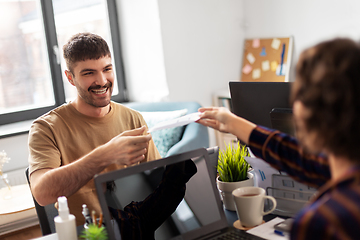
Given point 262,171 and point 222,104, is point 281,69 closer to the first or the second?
point 222,104

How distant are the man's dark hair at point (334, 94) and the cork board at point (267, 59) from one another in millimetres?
2838

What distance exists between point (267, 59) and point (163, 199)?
2681 mm

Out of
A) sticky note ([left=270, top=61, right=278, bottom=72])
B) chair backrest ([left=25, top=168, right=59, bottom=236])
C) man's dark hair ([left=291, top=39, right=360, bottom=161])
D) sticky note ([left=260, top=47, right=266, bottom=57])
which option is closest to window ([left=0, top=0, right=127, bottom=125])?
sticky note ([left=260, top=47, right=266, bottom=57])

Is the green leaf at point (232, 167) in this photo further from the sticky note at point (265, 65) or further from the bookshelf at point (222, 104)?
the sticky note at point (265, 65)

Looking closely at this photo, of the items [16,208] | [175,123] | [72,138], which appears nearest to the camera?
[175,123]

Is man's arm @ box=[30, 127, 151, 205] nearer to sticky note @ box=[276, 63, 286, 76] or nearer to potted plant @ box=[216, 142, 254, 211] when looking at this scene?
potted plant @ box=[216, 142, 254, 211]

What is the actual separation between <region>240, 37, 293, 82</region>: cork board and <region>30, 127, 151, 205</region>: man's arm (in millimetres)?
A: 2359

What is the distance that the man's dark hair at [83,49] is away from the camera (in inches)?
61.2

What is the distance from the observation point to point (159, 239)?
0.96 metres

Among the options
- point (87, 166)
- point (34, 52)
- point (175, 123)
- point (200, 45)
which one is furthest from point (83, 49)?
point (200, 45)

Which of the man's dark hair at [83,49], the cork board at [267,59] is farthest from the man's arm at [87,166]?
the cork board at [267,59]

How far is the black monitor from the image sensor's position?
1.15m

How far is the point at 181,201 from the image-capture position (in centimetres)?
102

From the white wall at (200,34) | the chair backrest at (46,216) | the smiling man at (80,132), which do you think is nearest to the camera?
the smiling man at (80,132)
